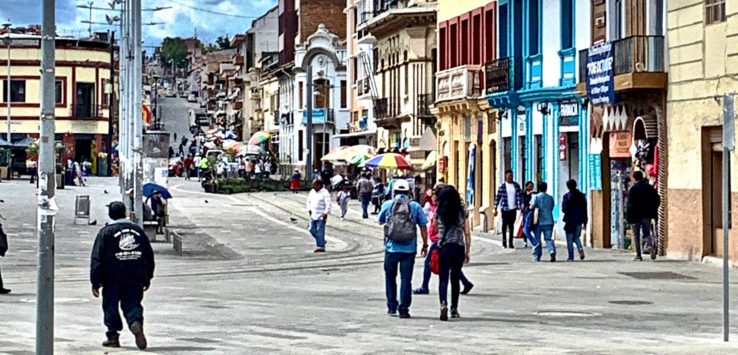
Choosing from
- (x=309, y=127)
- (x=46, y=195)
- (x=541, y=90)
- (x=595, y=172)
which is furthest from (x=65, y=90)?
(x=46, y=195)

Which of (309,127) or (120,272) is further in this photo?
(309,127)

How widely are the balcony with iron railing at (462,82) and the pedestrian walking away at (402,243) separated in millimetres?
29357

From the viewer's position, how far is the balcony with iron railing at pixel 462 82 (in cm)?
4962

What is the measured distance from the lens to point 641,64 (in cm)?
3369

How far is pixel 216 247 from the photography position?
40312 millimetres

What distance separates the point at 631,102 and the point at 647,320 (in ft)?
53.0

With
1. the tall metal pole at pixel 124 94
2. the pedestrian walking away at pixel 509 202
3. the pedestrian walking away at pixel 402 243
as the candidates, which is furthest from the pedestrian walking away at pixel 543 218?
the tall metal pole at pixel 124 94

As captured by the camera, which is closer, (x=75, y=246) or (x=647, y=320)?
(x=647, y=320)

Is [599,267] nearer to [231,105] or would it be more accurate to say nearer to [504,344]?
[504,344]

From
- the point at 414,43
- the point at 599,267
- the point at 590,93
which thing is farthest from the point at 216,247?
the point at 414,43

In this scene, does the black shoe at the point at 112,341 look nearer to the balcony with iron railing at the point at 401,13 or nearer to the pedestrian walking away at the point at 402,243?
the pedestrian walking away at the point at 402,243

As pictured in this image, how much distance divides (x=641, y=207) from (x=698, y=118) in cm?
202

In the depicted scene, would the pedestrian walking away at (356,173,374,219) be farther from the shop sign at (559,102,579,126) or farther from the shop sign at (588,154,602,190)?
the shop sign at (588,154,602,190)

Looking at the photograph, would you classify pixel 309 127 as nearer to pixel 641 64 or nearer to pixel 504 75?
pixel 504 75
